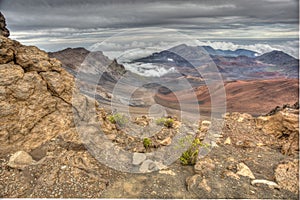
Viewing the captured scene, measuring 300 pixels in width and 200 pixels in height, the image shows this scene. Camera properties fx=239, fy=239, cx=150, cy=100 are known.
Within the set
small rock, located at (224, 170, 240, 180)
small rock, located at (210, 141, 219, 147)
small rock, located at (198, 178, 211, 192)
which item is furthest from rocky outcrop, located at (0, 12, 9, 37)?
small rock, located at (224, 170, 240, 180)

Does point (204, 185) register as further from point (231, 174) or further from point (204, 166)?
point (231, 174)

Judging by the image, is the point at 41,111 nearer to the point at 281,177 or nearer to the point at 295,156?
the point at 281,177

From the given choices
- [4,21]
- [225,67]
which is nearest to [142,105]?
[4,21]

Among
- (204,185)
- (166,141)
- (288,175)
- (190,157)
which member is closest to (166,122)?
(166,141)

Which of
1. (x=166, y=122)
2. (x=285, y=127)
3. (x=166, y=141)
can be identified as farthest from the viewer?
(x=166, y=122)

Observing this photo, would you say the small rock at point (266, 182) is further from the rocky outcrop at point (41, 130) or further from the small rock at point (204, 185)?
the rocky outcrop at point (41, 130)
